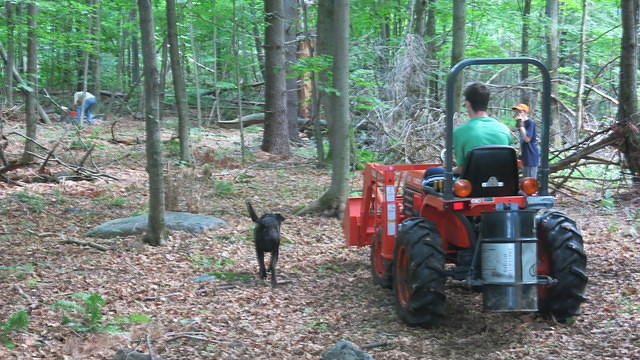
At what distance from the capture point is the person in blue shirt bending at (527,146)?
6480 mm

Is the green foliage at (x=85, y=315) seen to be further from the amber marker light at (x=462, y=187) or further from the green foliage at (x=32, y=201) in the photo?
the green foliage at (x=32, y=201)

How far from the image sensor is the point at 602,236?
8.62 metres

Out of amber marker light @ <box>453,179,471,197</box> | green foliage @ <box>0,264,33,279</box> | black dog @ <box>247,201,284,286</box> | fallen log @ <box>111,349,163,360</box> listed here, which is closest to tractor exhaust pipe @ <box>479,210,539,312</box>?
amber marker light @ <box>453,179,471,197</box>

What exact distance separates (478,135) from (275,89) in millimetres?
12519

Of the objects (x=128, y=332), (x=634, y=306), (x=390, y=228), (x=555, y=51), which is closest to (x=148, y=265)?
(x=128, y=332)

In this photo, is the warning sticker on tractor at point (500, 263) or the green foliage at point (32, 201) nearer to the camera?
the warning sticker on tractor at point (500, 263)

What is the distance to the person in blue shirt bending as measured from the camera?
6480 mm

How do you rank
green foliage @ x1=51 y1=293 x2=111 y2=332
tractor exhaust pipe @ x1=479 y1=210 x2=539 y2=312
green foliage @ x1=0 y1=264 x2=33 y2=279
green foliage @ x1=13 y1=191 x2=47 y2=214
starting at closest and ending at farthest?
tractor exhaust pipe @ x1=479 y1=210 x2=539 y2=312 < green foliage @ x1=51 y1=293 x2=111 y2=332 < green foliage @ x1=0 y1=264 x2=33 y2=279 < green foliage @ x1=13 y1=191 x2=47 y2=214

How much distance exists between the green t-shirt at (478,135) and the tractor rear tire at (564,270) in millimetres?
887

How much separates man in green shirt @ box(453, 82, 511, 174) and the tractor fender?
1.44 feet

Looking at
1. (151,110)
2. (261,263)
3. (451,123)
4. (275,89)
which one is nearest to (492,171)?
(451,123)

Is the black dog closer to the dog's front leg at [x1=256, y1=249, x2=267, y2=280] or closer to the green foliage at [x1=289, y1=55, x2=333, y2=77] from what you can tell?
the dog's front leg at [x1=256, y1=249, x2=267, y2=280]

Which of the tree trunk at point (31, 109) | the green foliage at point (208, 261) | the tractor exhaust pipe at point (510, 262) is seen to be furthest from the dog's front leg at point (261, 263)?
the tree trunk at point (31, 109)

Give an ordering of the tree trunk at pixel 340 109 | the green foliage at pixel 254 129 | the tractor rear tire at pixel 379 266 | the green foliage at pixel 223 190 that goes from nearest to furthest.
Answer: the tractor rear tire at pixel 379 266, the tree trunk at pixel 340 109, the green foliage at pixel 223 190, the green foliage at pixel 254 129
